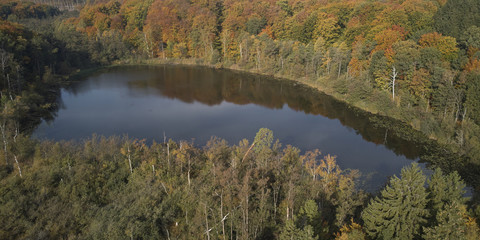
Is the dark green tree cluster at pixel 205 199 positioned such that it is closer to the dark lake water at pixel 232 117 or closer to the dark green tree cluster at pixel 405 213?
the dark green tree cluster at pixel 405 213

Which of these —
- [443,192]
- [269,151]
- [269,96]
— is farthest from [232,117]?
[443,192]

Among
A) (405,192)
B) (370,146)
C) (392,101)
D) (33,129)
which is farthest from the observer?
(392,101)

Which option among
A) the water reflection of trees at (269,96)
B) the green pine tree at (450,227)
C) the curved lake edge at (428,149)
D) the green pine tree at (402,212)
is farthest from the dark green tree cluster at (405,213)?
the water reflection of trees at (269,96)

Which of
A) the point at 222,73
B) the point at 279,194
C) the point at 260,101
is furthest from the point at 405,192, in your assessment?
the point at 222,73

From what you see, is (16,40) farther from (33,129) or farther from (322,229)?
(322,229)

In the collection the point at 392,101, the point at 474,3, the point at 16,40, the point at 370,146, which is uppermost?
the point at 474,3
